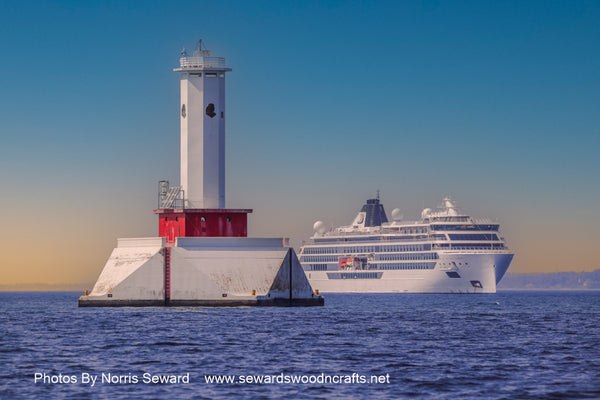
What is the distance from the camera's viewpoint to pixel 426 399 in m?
27.9

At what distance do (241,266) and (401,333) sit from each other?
2226cm

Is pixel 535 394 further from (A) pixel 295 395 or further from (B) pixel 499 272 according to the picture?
(B) pixel 499 272

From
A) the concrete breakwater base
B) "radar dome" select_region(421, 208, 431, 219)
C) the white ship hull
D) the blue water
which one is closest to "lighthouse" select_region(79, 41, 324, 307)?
the concrete breakwater base

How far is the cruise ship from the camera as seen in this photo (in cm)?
13912

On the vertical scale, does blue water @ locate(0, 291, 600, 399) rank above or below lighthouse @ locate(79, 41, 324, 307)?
below

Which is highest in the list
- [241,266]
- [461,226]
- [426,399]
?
[461,226]

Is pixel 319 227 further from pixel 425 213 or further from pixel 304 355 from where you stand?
pixel 304 355

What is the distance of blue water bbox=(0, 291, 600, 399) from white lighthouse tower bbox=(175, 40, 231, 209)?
14140 mm

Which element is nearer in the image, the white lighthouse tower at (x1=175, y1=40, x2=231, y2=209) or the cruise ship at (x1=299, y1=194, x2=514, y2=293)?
the white lighthouse tower at (x1=175, y1=40, x2=231, y2=209)

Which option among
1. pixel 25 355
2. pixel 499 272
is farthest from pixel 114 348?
pixel 499 272

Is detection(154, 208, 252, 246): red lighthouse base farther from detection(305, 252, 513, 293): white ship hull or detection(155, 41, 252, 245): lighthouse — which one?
detection(305, 252, 513, 293): white ship hull

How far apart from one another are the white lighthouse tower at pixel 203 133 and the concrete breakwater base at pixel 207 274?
16.2ft

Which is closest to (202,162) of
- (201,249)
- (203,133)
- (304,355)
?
(203,133)

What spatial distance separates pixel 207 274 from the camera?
69.9 m
